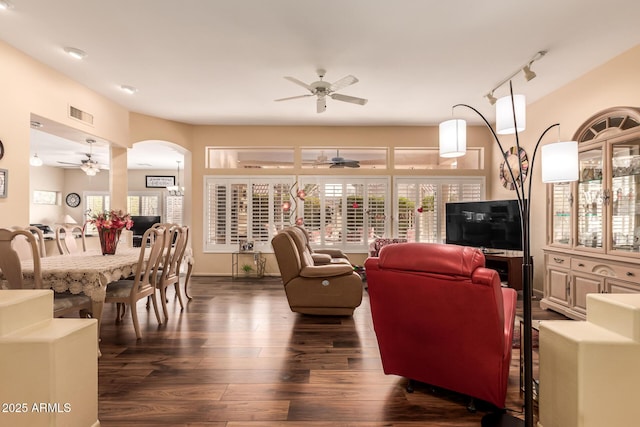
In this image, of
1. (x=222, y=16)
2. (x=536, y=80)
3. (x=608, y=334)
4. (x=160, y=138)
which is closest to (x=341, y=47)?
(x=222, y=16)

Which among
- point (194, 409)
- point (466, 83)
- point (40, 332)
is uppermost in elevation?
point (466, 83)

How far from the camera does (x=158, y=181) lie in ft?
35.4

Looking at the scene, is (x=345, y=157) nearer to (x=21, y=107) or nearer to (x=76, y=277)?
(x=21, y=107)

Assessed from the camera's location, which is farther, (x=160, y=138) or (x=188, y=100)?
(x=160, y=138)

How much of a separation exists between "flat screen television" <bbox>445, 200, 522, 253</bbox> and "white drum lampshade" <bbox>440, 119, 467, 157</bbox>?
2.98 m

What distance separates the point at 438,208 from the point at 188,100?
4860 mm

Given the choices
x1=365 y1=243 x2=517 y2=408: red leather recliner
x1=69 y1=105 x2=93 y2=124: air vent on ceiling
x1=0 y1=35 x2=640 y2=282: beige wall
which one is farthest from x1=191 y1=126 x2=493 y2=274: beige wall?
x1=365 y1=243 x2=517 y2=408: red leather recliner

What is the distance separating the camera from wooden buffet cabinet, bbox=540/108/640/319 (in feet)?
10.9

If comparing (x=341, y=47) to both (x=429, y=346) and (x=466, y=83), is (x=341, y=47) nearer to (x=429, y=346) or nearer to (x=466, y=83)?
(x=466, y=83)

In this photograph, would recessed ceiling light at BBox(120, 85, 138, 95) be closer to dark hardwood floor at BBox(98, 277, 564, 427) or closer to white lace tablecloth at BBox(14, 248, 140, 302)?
white lace tablecloth at BBox(14, 248, 140, 302)

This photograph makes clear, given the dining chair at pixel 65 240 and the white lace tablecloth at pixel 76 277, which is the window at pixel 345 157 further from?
the white lace tablecloth at pixel 76 277

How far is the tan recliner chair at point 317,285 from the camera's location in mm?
3814

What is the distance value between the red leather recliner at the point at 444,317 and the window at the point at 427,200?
4342 millimetres

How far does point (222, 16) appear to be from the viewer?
2986mm
